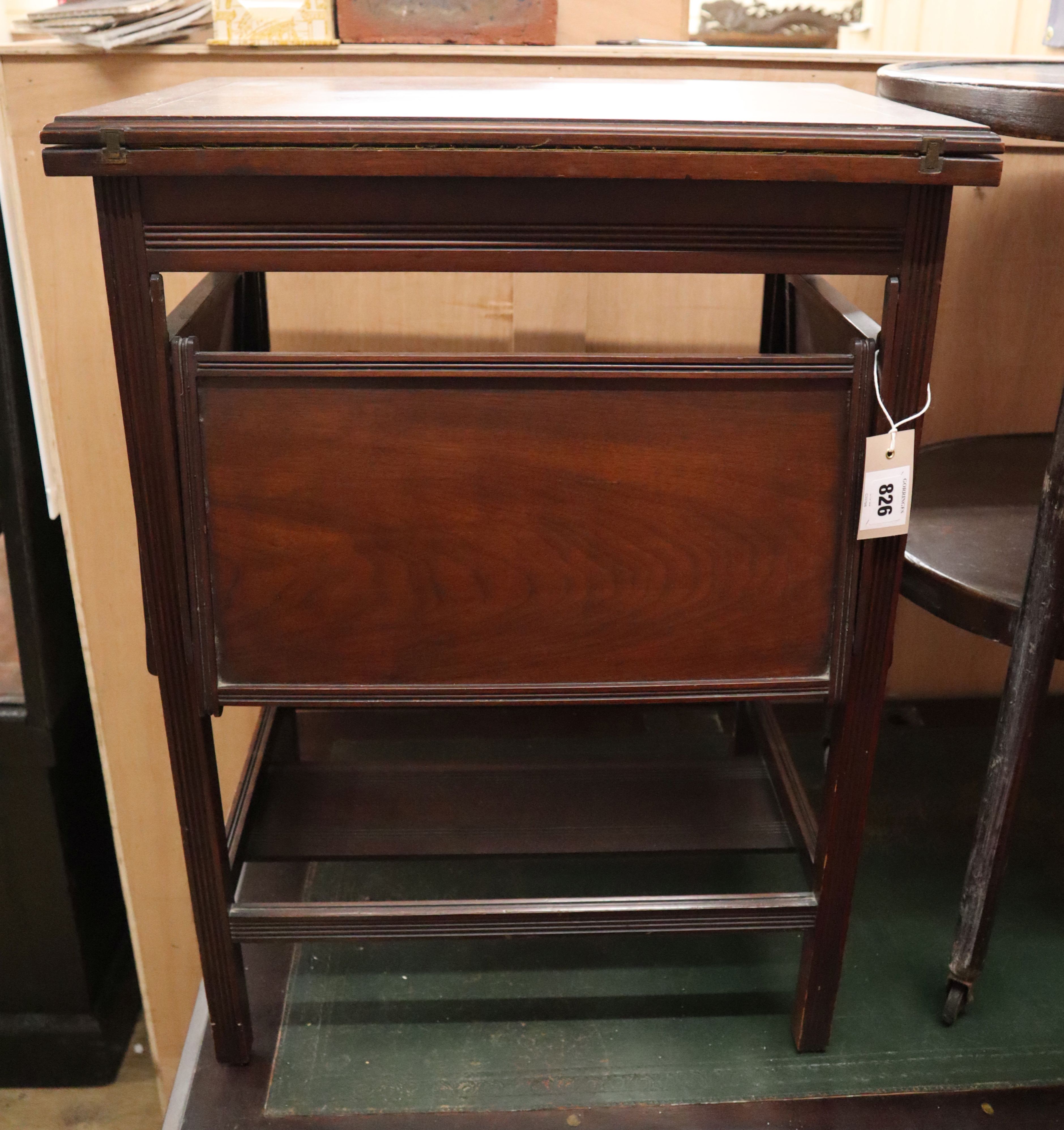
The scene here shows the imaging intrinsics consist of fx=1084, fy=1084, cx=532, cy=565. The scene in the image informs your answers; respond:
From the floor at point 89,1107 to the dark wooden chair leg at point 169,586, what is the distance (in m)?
1.15

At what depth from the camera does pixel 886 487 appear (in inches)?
32.7

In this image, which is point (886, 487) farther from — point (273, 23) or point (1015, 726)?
point (273, 23)

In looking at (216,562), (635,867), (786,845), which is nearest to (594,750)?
(635,867)

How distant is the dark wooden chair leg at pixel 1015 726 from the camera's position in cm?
89

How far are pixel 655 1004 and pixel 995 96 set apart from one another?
3.01 ft

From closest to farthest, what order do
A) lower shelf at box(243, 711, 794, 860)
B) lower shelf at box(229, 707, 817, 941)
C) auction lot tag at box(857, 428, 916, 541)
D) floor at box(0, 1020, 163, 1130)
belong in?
auction lot tag at box(857, 428, 916, 541), lower shelf at box(229, 707, 817, 941), lower shelf at box(243, 711, 794, 860), floor at box(0, 1020, 163, 1130)

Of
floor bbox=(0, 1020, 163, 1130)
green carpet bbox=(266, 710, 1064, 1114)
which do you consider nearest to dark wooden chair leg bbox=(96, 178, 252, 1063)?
green carpet bbox=(266, 710, 1064, 1114)

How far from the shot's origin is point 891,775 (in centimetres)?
150

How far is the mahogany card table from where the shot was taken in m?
0.74

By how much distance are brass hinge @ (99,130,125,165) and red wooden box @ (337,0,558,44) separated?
619mm

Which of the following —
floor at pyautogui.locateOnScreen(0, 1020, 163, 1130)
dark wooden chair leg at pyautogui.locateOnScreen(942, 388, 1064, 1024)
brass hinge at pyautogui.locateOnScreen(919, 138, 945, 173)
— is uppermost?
brass hinge at pyautogui.locateOnScreen(919, 138, 945, 173)

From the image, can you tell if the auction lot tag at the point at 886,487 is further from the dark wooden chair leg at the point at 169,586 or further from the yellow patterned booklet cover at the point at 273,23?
the yellow patterned booklet cover at the point at 273,23

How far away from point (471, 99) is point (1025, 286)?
895 mm

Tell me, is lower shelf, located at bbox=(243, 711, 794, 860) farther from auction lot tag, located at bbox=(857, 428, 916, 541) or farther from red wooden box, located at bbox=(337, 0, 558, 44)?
red wooden box, located at bbox=(337, 0, 558, 44)
